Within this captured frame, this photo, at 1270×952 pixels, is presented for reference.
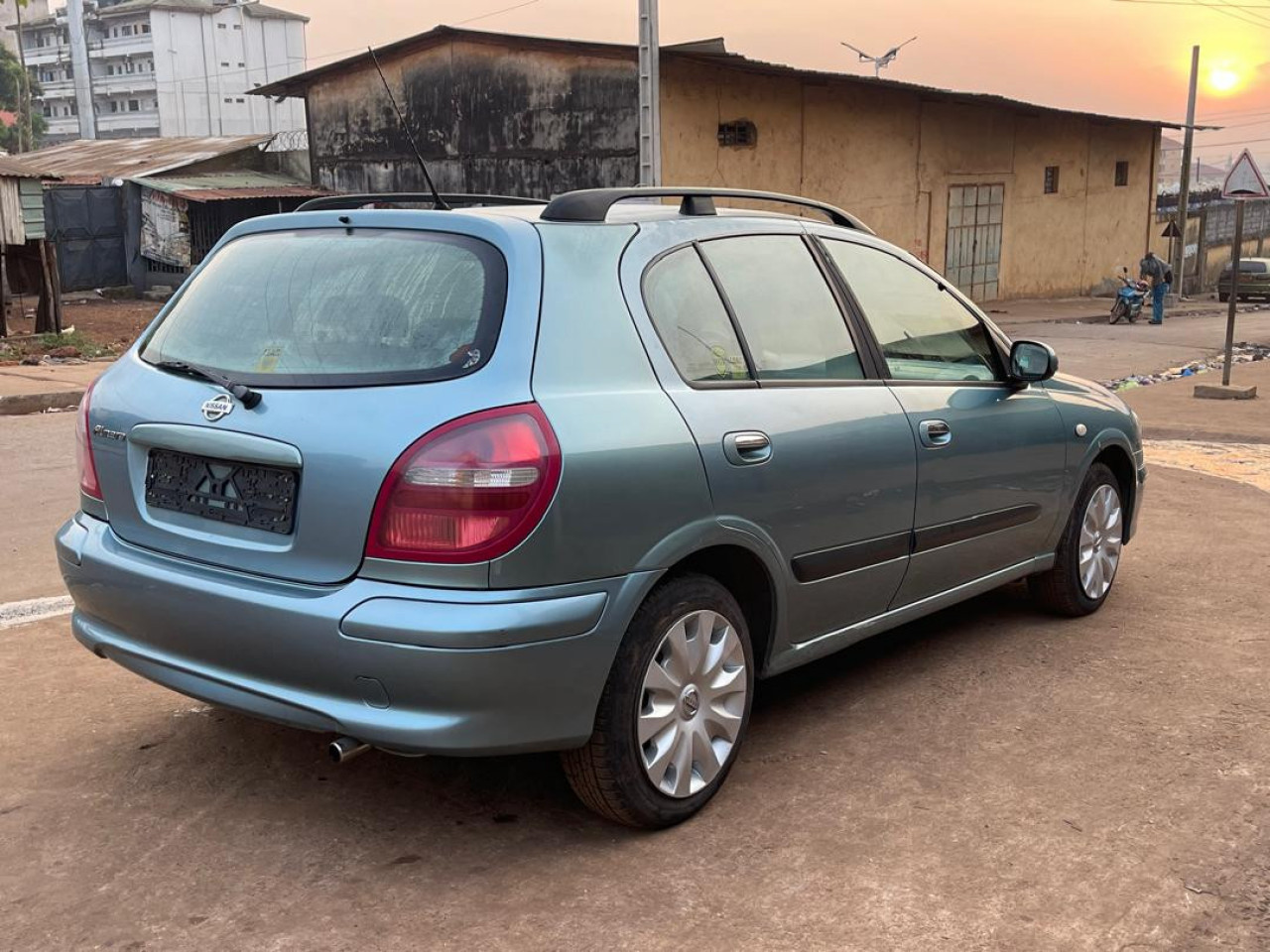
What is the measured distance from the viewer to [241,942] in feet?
8.95

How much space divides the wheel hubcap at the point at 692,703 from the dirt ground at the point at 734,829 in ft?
0.53

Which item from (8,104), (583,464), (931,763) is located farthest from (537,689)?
(8,104)

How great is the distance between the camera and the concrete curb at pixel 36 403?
36.1 feet

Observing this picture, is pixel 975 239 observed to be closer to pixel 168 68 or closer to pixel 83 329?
pixel 83 329

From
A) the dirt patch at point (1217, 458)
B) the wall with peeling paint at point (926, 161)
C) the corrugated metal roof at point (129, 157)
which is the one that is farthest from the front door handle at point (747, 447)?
the corrugated metal roof at point (129, 157)

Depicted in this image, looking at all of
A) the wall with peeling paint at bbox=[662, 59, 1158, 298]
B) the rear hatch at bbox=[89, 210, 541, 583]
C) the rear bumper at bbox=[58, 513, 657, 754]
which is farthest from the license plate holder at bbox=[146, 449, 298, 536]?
the wall with peeling paint at bbox=[662, 59, 1158, 298]

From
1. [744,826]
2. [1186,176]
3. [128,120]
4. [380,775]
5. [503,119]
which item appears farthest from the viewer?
[128,120]

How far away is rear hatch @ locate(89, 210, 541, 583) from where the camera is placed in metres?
2.92

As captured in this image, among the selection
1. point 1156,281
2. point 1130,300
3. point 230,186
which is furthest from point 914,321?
point 230,186

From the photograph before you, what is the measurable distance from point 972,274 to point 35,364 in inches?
850

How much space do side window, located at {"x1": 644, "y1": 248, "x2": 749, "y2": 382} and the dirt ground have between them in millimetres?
1175

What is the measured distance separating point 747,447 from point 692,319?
0.39m

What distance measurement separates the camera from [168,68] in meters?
84.6

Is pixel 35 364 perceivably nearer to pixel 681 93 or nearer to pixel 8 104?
pixel 681 93
